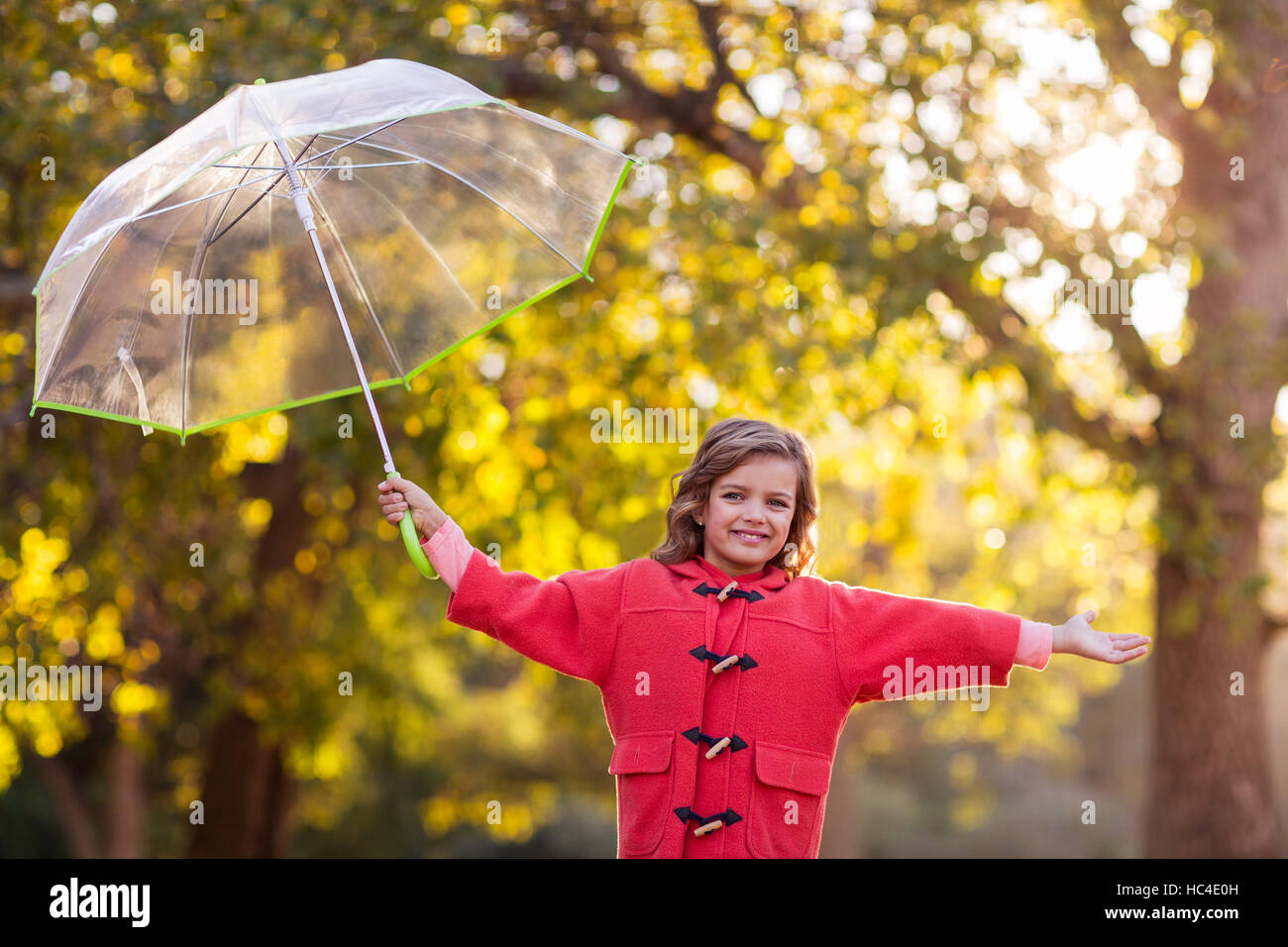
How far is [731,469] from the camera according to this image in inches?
115

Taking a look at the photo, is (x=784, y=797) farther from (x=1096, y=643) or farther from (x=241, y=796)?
(x=241, y=796)

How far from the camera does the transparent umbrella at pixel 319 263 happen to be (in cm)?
301

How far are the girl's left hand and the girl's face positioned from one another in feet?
2.22

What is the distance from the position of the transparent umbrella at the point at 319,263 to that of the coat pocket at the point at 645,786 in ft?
3.23

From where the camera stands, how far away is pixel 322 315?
322cm

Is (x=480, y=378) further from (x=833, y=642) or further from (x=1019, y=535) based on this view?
(x=1019, y=535)

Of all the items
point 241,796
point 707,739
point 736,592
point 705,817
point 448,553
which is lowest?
point 241,796

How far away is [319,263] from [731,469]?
114 cm

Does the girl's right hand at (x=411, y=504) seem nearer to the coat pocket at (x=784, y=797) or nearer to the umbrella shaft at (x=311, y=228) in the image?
the umbrella shaft at (x=311, y=228)

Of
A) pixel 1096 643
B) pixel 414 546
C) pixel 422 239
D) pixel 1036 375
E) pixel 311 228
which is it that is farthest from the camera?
pixel 1036 375

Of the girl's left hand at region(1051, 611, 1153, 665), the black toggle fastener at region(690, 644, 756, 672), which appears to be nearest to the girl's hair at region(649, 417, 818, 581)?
the black toggle fastener at region(690, 644, 756, 672)

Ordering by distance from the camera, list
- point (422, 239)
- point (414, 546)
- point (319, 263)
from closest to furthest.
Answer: point (414, 546) → point (319, 263) → point (422, 239)

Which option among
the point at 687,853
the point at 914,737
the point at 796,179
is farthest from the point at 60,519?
the point at 914,737

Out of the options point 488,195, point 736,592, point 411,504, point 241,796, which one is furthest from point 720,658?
point 241,796
